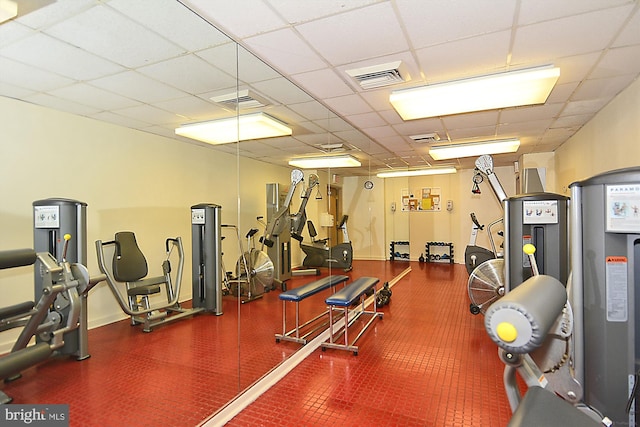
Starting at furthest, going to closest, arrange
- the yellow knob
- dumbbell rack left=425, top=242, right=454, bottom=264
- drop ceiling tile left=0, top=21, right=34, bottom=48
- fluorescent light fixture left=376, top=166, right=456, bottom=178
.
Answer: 1. dumbbell rack left=425, top=242, right=454, bottom=264
2. fluorescent light fixture left=376, top=166, right=456, bottom=178
3. drop ceiling tile left=0, top=21, right=34, bottom=48
4. the yellow knob

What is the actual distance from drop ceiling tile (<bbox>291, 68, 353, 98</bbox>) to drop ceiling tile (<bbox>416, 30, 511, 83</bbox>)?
2.58ft

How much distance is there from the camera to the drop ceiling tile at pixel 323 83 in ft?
10.1

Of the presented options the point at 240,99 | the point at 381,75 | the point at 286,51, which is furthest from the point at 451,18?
the point at 240,99

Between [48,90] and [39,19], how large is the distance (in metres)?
0.50

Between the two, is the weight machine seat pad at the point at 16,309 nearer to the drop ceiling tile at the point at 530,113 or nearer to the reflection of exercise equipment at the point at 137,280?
the reflection of exercise equipment at the point at 137,280

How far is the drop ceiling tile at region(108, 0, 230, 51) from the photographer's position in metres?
2.01

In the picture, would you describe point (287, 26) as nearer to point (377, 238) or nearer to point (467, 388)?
point (467, 388)

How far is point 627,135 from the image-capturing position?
3332mm

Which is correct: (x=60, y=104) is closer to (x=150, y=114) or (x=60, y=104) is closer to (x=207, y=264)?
(x=150, y=114)

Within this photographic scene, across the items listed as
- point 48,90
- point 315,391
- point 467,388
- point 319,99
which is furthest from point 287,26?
point 467,388

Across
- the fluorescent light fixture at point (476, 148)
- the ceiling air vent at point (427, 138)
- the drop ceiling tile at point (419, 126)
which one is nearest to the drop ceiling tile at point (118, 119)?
the drop ceiling tile at point (419, 126)

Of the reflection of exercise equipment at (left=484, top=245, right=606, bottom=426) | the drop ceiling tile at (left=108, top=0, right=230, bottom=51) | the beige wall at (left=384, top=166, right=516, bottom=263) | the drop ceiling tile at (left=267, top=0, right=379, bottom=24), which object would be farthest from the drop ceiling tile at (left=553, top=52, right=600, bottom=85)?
the beige wall at (left=384, top=166, right=516, bottom=263)

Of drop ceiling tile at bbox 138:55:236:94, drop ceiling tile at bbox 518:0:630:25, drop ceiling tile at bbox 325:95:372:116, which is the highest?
drop ceiling tile at bbox 325:95:372:116

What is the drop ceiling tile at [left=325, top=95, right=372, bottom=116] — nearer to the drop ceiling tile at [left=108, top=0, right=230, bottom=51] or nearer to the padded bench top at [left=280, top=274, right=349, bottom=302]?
the drop ceiling tile at [left=108, top=0, right=230, bottom=51]
